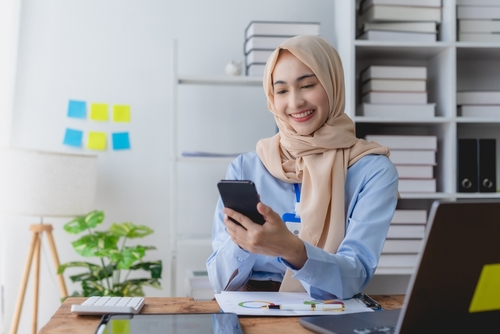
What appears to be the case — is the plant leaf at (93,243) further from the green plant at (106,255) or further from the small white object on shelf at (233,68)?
the small white object on shelf at (233,68)

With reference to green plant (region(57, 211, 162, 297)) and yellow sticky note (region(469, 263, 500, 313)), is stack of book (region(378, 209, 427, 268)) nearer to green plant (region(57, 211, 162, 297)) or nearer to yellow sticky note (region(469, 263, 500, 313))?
green plant (region(57, 211, 162, 297))

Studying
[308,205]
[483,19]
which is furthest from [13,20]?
[483,19]

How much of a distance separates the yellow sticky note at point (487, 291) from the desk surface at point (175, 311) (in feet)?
0.92

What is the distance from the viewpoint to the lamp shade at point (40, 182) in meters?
2.42

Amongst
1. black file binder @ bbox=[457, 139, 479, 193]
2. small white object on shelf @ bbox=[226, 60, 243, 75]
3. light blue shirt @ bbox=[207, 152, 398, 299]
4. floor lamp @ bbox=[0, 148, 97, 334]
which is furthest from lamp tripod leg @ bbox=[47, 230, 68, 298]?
black file binder @ bbox=[457, 139, 479, 193]

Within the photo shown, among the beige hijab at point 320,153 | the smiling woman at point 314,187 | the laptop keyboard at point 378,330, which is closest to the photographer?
the laptop keyboard at point 378,330

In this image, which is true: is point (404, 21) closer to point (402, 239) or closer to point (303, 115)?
point (402, 239)

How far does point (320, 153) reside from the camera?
159cm

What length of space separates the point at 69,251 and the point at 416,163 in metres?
1.76

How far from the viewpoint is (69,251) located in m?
2.87

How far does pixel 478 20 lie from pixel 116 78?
1.79 metres

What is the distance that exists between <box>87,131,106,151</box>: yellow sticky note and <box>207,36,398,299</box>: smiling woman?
1.38 m

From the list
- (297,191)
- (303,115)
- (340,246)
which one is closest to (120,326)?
(340,246)

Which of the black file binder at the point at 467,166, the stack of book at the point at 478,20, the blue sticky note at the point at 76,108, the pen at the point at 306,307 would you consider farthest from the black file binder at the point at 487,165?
the blue sticky note at the point at 76,108
